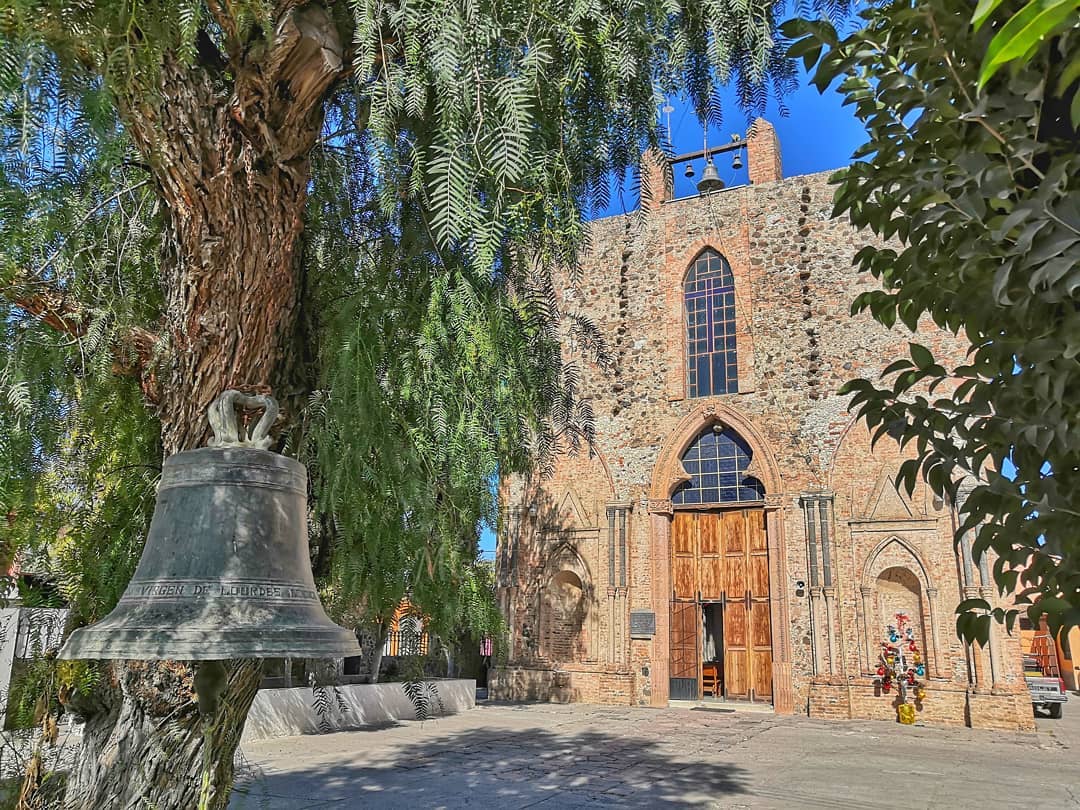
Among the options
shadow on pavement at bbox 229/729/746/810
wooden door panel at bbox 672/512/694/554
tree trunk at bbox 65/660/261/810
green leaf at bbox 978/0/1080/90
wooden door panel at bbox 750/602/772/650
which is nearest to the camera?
green leaf at bbox 978/0/1080/90

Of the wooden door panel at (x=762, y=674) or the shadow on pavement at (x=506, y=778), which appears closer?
the shadow on pavement at (x=506, y=778)

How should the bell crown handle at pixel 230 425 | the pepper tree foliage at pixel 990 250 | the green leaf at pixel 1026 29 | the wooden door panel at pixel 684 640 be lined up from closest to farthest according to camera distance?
the green leaf at pixel 1026 29, the pepper tree foliage at pixel 990 250, the bell crown handle at pixel 230 425, the wooden door panel at pixel 684 640

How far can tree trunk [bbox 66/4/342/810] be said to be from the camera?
2268 millimetres

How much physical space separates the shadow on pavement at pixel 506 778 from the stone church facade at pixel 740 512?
4.93m

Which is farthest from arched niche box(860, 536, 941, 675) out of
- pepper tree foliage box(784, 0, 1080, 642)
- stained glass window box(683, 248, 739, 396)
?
pepper tree foliage box(784, 0, 1080, 642)

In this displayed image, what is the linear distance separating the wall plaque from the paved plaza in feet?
7.14

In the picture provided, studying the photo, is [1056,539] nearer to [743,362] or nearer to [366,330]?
[366,330]

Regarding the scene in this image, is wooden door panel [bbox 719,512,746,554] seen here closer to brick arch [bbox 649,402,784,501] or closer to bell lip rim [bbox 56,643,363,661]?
brick arch [bbox 649,402,784,501]

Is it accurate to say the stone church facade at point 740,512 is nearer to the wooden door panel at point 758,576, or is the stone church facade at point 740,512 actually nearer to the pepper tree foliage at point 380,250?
the wooden door panel at point 758,576

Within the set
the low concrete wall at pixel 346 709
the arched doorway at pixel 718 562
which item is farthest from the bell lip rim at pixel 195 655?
the arched doorway at pixel 718 562

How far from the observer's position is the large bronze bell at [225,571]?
1790 millimetres

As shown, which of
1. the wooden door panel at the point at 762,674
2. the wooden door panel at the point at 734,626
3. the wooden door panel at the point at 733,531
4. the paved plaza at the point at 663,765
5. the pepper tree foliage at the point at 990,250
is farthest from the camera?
the wooden door panel at the point at 733,531

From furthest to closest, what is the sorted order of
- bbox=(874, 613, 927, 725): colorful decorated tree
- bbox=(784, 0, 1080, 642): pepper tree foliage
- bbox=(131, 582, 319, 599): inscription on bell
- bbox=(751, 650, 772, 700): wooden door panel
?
bbox=(751, 650, 772, 700): wooden door panel
bbox=(874, 613, 927, 725): colorful decorated tree
bbox=(131, 582, 319, 599): inscription on bell
bbox=(784, 0, 1080, 642): pepper tree foliage

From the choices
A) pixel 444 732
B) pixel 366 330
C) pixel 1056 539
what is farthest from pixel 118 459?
pixel 444 732
